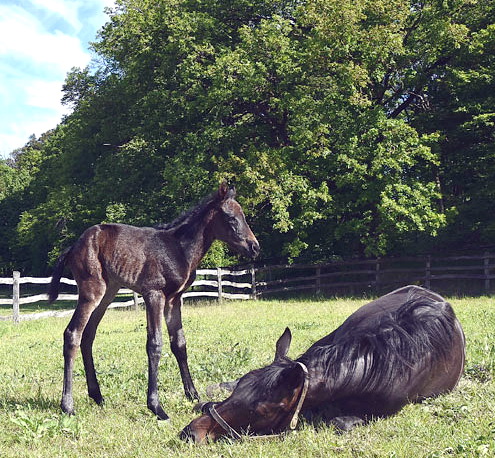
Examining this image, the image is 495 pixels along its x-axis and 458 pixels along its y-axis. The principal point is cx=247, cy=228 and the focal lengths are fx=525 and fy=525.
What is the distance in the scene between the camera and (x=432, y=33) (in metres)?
16.6

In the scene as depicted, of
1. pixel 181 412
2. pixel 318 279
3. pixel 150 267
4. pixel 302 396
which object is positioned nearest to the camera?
pixel 302 396

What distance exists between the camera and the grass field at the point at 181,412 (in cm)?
336

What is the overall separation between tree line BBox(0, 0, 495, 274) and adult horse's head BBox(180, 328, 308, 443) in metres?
12.9

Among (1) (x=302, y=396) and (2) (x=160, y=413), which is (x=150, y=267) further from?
(1) (x=302, y=396)

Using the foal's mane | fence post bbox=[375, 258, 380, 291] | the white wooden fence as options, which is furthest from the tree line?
the foal's mane

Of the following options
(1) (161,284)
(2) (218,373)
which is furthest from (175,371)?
(1) (161,284)

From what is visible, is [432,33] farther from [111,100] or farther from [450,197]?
[111,100]

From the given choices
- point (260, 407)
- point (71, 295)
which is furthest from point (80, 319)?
point (71, 295)

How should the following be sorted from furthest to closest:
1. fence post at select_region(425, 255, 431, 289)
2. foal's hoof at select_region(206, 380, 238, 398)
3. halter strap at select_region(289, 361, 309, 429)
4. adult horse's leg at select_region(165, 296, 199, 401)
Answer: fence post at select_region(425, 255, 431, 289)
adult horse's leg at select_region(165, 296, 199, 401)
foal's hoof at select_region(206, 380, 238, 398)
halter strap at select_region(289, 361, 309, 429)

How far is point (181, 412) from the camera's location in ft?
14.8

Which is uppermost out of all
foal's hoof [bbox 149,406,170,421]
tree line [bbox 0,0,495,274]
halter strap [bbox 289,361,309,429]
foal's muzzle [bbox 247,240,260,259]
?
tree line [bbox 0,0,495,274]

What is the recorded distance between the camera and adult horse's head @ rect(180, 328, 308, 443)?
129 inches

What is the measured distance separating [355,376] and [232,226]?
6.45 feet

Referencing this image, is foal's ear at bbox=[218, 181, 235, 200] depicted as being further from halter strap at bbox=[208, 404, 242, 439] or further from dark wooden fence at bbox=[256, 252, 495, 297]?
dark wooden fence at bbox=[256, 252, 495, 297]
